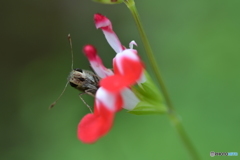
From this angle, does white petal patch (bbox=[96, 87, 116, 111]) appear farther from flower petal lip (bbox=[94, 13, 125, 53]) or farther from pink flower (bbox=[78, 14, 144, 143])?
flower petal lip (bbox=[94, 13, 125, 53])

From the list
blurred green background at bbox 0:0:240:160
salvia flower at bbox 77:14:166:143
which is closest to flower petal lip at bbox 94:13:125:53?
salvia flower at bbox 77:14:166:143

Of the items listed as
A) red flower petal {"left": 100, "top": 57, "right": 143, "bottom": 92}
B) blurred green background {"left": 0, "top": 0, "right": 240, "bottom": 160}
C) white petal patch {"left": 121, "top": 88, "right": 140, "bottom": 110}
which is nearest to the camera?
red flower petal {"left": 100, "top": 57, "right": 143, "bottom": 92}

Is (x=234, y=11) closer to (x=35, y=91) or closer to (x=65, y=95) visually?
(x=65, y=95)

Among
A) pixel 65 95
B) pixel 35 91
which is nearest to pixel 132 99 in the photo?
pixel 65 95

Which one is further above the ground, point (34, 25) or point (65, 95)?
point (34, 25)

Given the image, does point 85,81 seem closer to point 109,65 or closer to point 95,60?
point 95,60

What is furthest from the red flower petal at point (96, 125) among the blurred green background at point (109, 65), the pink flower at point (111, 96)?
the blurred green background at point (109, 65)

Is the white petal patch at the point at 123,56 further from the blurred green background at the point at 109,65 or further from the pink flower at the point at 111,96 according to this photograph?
the blurred green background at the point at 109,65
